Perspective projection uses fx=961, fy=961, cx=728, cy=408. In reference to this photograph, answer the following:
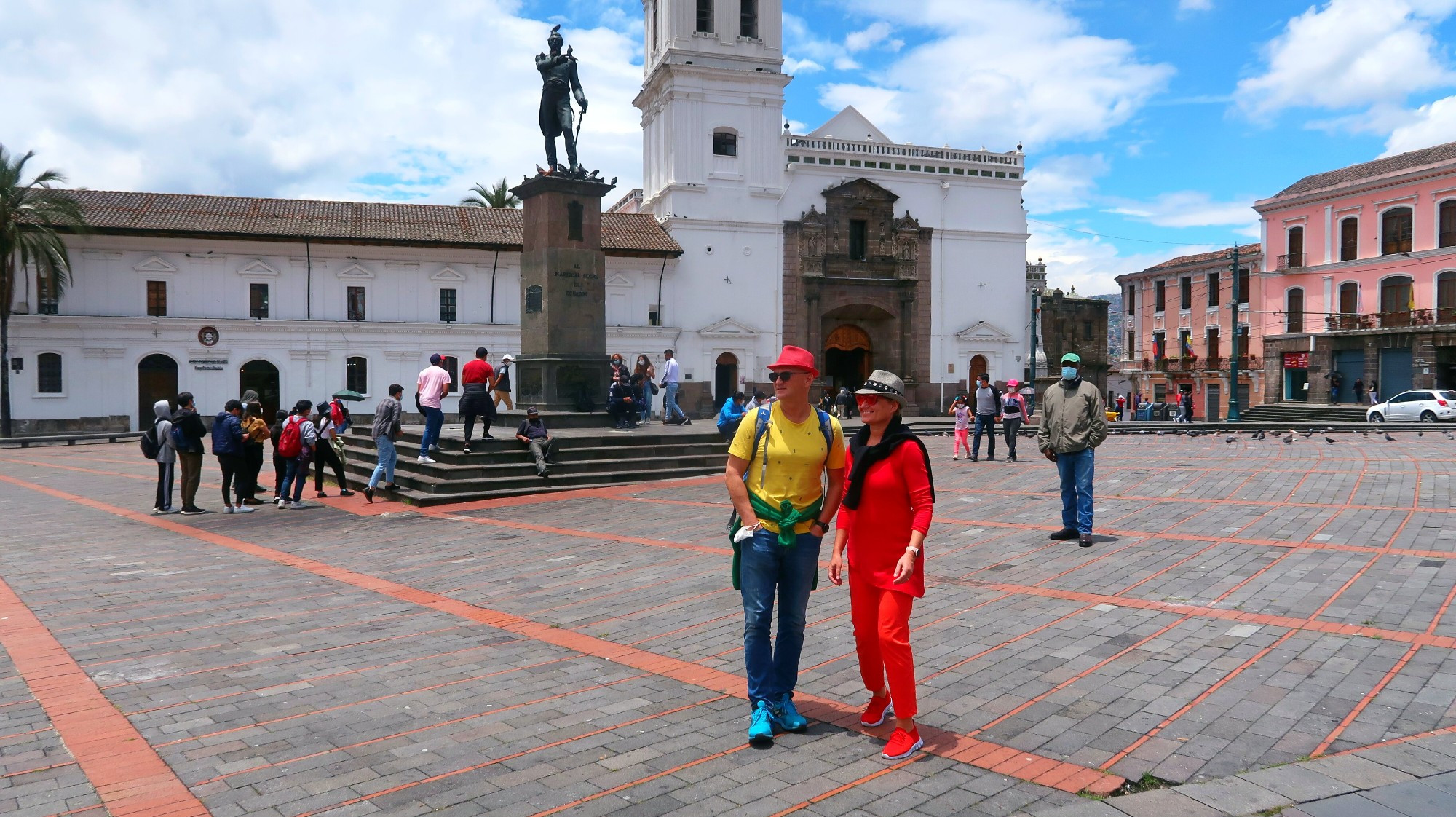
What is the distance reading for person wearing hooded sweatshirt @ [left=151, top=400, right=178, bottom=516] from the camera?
40.4 ft

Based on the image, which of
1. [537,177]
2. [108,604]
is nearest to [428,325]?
[537,177]

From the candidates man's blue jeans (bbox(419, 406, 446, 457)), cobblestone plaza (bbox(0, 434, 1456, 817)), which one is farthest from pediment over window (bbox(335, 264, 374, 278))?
cobblestone plaza (bbox(0, 434, 1456, 817))

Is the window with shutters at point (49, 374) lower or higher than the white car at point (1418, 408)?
higher

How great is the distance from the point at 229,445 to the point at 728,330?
91.0 feet

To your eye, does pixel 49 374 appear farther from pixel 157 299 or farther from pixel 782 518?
pixel 782 518

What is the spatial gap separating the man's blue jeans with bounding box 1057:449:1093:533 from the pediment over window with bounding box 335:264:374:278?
3199cm

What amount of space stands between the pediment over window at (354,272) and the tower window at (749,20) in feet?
58.9

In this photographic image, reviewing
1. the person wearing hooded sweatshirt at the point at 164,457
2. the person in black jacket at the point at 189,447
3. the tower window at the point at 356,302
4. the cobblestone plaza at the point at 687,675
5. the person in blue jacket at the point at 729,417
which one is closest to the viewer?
the cobblestone plaza at the point at 687,675

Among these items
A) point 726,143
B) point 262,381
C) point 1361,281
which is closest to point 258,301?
point 262,381

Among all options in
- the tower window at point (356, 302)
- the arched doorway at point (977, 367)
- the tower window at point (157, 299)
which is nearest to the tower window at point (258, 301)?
the tower window at point (157, 299)

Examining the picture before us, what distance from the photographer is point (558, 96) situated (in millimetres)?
16938

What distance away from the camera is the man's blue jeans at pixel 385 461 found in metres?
13.3

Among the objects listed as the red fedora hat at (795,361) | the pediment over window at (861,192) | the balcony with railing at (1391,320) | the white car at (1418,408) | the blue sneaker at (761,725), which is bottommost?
the blue sneaker at (761,725)

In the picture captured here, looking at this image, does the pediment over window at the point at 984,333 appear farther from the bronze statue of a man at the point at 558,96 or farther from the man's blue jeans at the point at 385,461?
the man's blue jeans at the point at 385,461
